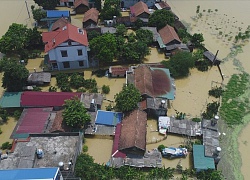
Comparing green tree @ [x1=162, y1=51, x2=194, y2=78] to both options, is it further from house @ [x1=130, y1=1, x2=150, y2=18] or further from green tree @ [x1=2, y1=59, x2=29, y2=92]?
green tree @ [x1=2, y1=59, x2=29, y2=92]

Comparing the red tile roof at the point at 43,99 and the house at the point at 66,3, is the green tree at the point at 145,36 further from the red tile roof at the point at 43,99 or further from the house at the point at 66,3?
the house at the point at 66,3

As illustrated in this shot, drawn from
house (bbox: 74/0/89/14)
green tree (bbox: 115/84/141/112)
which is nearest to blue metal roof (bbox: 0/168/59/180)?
green tree (bbox: 115/84/141/112)

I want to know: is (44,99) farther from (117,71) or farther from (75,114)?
(117,71)

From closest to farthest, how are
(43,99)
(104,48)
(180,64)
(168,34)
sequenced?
(43,99) → (104,48) → (180,64) → (168,34)

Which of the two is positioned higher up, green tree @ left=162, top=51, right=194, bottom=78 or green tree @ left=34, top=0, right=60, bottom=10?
green tree @ left=34, top=0, right=60, bottom=10

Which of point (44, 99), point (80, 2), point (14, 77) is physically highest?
point (80, 2)

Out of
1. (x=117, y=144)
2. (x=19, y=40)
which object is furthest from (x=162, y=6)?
(x=117, y=144)

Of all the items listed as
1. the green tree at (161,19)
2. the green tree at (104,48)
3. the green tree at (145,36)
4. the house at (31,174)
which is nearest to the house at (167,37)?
the green tree at (161,19)
